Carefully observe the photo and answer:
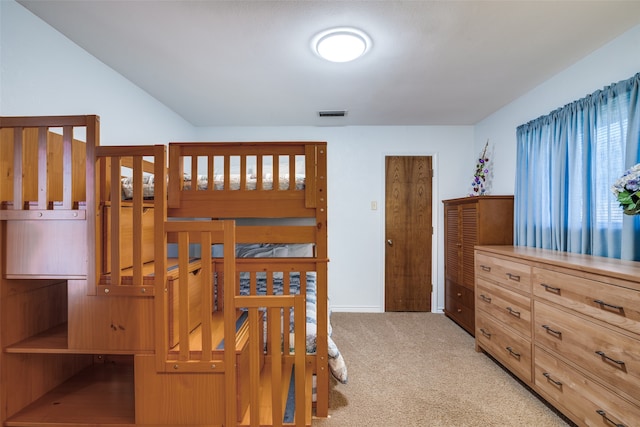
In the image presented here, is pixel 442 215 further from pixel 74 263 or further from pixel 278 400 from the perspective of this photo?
pixel 74 263

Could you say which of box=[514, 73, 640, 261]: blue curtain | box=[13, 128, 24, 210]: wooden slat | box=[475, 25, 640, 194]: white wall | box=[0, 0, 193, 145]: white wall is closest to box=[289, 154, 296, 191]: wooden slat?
box=[13, 128, 24, 210]: wooden slat

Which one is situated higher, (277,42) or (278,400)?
(277,42)

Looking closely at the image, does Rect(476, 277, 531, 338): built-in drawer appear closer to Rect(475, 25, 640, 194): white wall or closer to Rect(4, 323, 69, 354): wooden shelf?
Rect(475, 25, 640, 194): white wall

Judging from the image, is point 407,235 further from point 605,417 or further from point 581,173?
point 605,417

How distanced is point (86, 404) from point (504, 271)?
105 inches

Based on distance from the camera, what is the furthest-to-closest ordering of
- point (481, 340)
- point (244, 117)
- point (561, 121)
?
1. point (244, 117)
2. point (481, 340)
3. point (561, 121)

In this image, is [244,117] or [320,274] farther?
[244,117]

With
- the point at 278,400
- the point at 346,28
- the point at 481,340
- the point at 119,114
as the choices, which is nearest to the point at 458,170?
the point at 481,340

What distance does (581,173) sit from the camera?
2.07 m

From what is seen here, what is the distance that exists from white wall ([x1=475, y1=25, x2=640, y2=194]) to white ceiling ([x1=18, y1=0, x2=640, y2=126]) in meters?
0.08

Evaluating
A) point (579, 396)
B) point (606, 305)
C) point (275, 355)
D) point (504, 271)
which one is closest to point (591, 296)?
point (606, 305)

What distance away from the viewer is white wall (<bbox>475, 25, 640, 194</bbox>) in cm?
179

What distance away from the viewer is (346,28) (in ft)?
5.53

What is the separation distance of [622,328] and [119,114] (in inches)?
132
